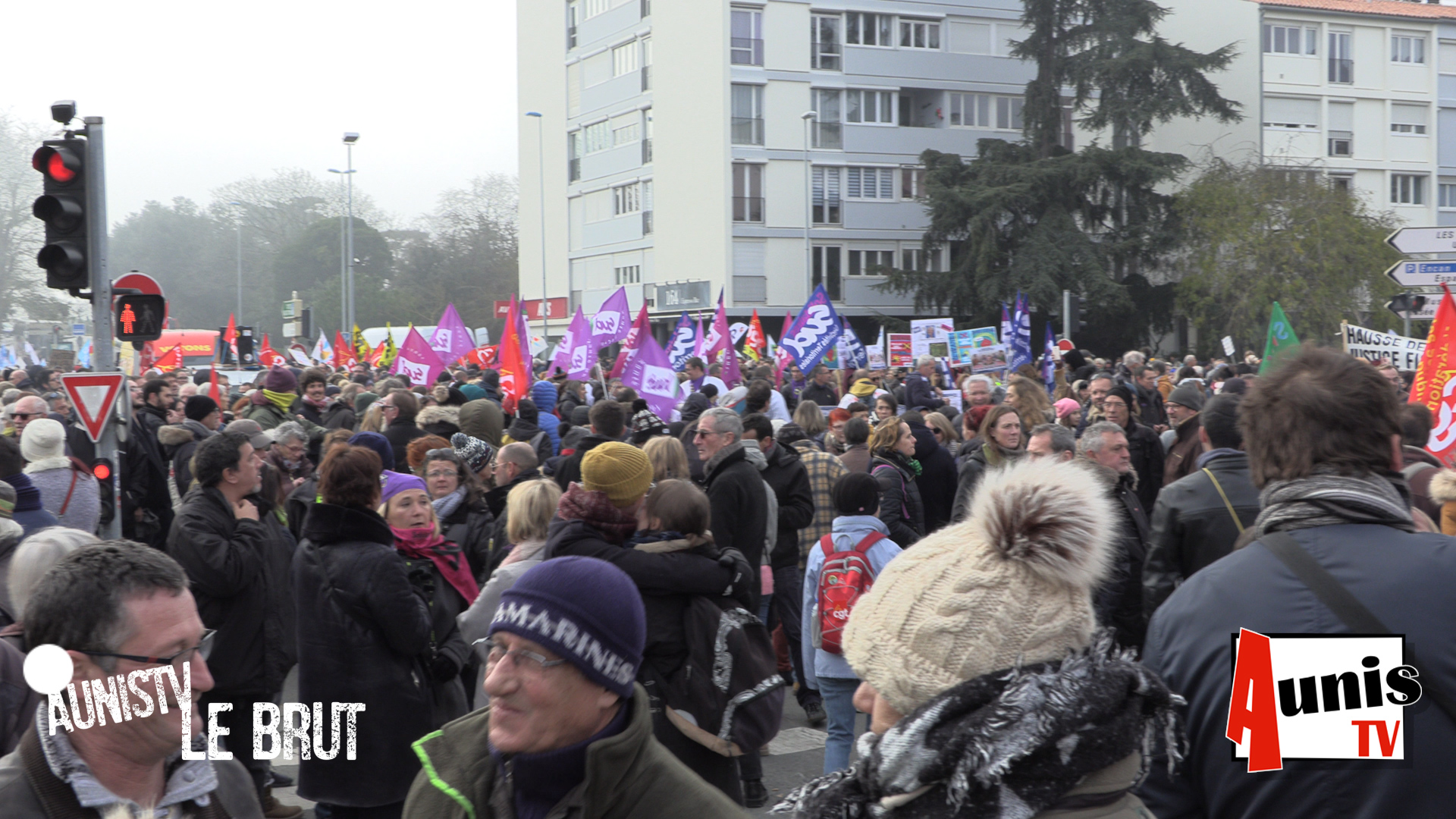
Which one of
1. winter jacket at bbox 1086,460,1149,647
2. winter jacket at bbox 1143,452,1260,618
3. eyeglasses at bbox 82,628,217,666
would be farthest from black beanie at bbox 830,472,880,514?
eyeglasses at bbox 82,628,217,666

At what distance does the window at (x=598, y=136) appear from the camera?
2068 inches

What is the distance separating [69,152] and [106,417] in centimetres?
193

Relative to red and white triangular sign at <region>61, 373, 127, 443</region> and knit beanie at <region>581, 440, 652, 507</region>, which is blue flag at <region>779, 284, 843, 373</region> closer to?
red and white triangular sign at <region>61, 373, 127, 443</region>

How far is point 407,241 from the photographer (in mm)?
79562

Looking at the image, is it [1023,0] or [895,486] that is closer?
[895,486]

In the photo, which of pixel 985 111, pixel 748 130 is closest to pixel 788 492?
pixel 748 130

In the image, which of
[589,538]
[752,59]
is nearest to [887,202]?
[752,59]

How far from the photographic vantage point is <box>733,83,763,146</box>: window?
149ft

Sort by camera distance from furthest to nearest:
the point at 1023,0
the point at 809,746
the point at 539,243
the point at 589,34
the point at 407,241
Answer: the point at 407,241 < the point at 539,243 < the point at 589,34 < the point at 1023,0 < the point at 809,746

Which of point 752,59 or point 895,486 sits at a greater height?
point 752,59

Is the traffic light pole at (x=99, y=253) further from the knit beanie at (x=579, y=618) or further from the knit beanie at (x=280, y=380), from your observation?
the knit beanie at (x=579, y=618)

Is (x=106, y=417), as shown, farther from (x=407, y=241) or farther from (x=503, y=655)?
(x=407, y=241)

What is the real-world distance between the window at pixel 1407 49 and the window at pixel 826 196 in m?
27.7

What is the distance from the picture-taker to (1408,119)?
54500 mm
